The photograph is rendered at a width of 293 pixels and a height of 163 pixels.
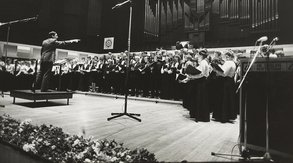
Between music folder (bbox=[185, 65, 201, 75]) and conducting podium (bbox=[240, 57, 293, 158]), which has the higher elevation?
music folder (bbox=[185, 65, 201, 75])

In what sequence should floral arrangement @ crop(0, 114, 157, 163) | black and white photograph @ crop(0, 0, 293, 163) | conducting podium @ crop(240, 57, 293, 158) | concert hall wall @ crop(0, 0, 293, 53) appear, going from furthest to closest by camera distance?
concert hall wall @ crop(0, 0, 293, 53) < black and white photograph @ crop(0, 0, 293, 163) < conducting podium @ crop(240, 57, 293, 158) < floral arrangement @ crop(0, 114, 157, 163)

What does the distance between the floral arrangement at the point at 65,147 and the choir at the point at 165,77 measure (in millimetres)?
2160

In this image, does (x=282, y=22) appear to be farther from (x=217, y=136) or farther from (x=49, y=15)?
(x=49, y=15)

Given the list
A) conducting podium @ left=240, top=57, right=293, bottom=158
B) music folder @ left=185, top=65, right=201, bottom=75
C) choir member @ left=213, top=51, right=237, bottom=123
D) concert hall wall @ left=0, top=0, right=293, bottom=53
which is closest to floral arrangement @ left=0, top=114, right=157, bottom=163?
conducting podium @ left=240, top=57, right=293, bottom=158

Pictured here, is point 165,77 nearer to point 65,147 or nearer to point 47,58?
point 47,58

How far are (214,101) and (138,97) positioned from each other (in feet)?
12.0

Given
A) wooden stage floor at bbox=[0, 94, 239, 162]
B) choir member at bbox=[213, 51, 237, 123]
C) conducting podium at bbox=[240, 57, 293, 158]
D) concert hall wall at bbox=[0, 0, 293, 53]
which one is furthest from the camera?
concert hall wall at bbox=[0, 0, 293, 53]

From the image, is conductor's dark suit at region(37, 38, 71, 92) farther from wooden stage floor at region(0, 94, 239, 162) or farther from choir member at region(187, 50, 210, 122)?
choir member at region(187, 50, 210, 122)

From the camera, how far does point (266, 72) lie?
2.20m

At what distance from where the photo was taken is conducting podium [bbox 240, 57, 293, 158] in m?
2.06

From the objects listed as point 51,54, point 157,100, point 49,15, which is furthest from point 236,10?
point 49,15

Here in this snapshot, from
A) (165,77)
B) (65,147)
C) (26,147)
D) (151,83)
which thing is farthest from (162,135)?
(151,83)

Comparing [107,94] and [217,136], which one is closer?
[217,136]

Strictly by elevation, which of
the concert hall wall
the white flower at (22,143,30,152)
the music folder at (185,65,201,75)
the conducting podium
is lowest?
the white flower at (22,143,30,152)
